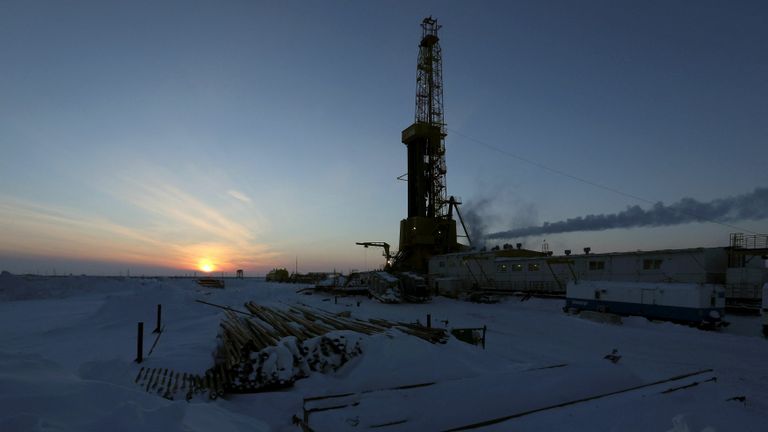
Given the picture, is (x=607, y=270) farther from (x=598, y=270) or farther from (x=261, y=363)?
(x=261, y=363)

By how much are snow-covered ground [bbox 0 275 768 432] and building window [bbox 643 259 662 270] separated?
38.6 ft

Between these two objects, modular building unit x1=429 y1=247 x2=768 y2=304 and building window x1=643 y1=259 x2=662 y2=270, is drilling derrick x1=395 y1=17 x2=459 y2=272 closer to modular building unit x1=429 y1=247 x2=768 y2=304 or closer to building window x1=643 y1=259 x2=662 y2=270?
modular building unit x1=429 y1=247 x2=768 y2=304

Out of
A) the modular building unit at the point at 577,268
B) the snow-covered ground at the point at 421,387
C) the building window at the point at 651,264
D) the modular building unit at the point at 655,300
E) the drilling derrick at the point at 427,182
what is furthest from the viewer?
the drilling derrick at the point at 427,182

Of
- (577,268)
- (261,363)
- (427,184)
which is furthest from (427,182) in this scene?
(261,363)

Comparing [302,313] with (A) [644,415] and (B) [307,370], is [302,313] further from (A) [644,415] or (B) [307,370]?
(A) [644,415]

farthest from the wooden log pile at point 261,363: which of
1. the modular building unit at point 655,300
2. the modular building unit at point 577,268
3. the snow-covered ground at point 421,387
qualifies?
the modular building unit at point 577,268

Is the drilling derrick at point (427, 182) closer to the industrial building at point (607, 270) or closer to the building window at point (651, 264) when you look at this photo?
the industrial building at point (607, 270)

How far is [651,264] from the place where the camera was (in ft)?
98.4

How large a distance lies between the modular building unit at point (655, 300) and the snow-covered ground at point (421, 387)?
2.46 meters

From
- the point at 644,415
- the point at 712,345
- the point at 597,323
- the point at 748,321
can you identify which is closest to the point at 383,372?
the point at 644,415

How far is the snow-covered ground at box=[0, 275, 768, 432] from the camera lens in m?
5.78

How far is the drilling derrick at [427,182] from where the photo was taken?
58.2 m

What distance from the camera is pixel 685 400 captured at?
8.80 metres

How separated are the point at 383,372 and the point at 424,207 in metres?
50.2
